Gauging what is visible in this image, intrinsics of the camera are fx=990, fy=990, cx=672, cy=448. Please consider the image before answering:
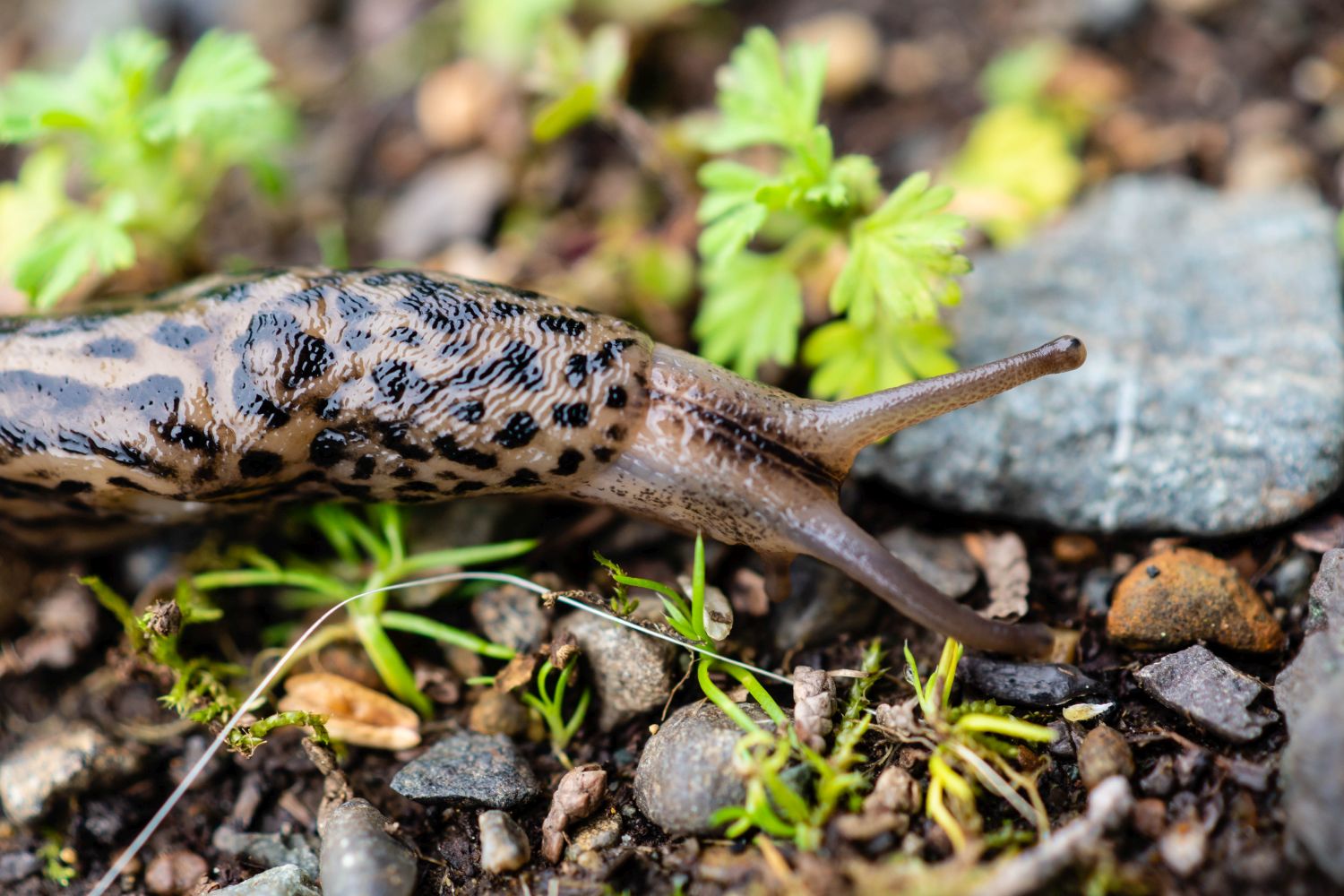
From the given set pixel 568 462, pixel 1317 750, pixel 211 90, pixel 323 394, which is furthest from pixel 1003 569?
pixel 211 90

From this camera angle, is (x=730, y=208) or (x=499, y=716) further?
(x=730, y=208)

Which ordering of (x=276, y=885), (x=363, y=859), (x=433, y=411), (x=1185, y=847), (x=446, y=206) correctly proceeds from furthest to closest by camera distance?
(x=446, y=206) < (x=433, y=411) < (x=276, y=885) < (x=363, y=859) < (x=1185, y=847)

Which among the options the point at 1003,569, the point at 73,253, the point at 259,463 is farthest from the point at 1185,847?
the point at 73,253

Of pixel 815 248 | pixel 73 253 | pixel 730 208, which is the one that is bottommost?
pixel 815 248

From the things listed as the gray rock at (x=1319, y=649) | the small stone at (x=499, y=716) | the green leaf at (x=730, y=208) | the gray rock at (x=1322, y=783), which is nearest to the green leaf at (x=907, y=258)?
the green leaf at (x=730, y=208)

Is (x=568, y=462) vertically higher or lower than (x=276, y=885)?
higher

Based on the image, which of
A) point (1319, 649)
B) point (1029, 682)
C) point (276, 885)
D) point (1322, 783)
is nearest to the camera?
point (1322, 783)

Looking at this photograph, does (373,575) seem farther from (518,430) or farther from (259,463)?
(518,430)
